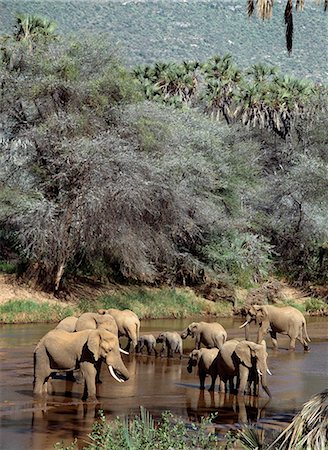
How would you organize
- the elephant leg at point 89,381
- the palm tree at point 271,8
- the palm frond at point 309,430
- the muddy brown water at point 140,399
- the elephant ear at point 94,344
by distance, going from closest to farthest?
the palm frond at point 309,430 < the palm tree at point 271,8 < the muddy brown water at point 140,399 < the elephant leg at point 89,381 < the elephant ear at point 94,344

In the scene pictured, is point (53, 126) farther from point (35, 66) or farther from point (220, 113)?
point (220, 113)

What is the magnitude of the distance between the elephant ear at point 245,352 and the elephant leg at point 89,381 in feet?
8.99

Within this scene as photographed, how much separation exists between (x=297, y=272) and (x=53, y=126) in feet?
50.8

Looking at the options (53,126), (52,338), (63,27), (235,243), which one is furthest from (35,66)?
(63,27)

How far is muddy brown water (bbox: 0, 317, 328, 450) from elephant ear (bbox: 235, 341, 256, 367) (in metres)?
0.71

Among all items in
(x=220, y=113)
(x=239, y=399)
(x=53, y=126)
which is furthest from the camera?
(x=220, y=113)

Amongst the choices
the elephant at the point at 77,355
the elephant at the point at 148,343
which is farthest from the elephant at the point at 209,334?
the elephant at the point at 77,355

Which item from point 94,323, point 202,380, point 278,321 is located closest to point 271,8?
point 202,380

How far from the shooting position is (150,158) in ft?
121

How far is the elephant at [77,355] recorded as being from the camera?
60.2 ft

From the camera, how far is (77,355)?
18.7 meters

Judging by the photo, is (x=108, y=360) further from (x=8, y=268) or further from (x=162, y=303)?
(x=162, y=303)

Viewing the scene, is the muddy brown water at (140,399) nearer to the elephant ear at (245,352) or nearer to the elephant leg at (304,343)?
the elephant ear at (245,352)

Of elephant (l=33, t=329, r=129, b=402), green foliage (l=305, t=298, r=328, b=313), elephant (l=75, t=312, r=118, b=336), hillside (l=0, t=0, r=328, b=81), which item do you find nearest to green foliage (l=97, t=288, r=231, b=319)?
green foliage (l=305, t=298, r=328, b=313)
